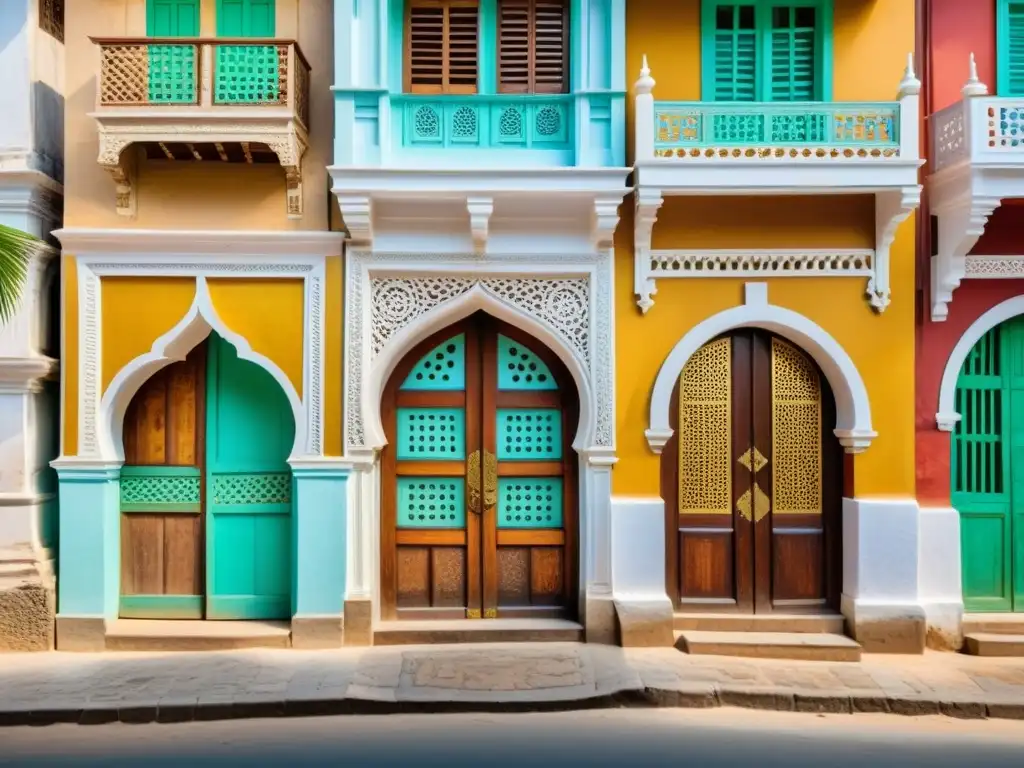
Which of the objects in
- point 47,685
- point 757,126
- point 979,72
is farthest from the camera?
point 979,72

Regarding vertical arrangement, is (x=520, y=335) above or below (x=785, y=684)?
above

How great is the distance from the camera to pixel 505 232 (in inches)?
287

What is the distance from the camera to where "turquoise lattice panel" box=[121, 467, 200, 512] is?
7.52 meters

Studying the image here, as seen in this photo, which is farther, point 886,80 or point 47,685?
point 886,80

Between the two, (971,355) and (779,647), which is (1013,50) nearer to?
(971,355)

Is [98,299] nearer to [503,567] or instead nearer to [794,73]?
[503,567]

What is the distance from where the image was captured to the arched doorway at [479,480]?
7.55 meters

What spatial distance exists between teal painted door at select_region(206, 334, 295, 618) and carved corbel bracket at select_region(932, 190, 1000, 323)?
243 inches

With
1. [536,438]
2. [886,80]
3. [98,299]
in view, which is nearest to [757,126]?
[886,80]

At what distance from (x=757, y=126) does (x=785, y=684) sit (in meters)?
4.67

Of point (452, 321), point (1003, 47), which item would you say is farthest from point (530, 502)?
point (1003, 47)

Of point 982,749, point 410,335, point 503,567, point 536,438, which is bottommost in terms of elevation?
point 982,749

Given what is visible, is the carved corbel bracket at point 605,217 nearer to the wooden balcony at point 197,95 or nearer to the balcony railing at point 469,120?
the balcony railing at point 469,120

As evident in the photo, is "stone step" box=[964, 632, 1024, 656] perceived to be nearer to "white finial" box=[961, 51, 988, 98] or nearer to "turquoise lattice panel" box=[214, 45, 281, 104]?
"white finial" box=[961, 51, 988, 98]
